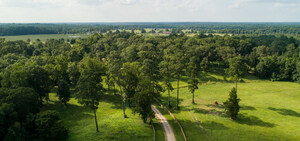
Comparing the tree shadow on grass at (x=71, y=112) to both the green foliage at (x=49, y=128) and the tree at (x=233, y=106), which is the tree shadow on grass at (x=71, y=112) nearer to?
the green foliage at (x=49, y=128)

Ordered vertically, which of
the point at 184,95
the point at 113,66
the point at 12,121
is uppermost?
the point at 113,66

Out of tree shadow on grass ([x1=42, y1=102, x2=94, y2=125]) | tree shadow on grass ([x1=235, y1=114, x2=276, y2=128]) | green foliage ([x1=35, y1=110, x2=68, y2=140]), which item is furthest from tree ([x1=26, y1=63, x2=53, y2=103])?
tree shadow on grass ([x1=235, y1=114, x2=276, y2=128])

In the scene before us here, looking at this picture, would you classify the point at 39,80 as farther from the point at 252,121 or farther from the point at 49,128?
the point at 252,121

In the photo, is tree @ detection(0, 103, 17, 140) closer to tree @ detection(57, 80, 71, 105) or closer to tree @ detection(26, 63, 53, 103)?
tree @ detection(26, 63, 53, 103)

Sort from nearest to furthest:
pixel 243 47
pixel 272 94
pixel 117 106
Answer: pixel 117 106 < pixel 272 94 < pixel 243 47

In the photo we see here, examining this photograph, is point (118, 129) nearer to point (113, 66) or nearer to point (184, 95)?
point (113, 66)

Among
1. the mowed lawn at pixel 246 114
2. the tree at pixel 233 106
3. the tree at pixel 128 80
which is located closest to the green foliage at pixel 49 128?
the tree at pixel 128 80

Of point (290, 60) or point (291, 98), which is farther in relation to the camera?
point (290, 60)

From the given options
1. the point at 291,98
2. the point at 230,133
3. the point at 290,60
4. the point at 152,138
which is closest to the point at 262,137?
the point at 230,133
